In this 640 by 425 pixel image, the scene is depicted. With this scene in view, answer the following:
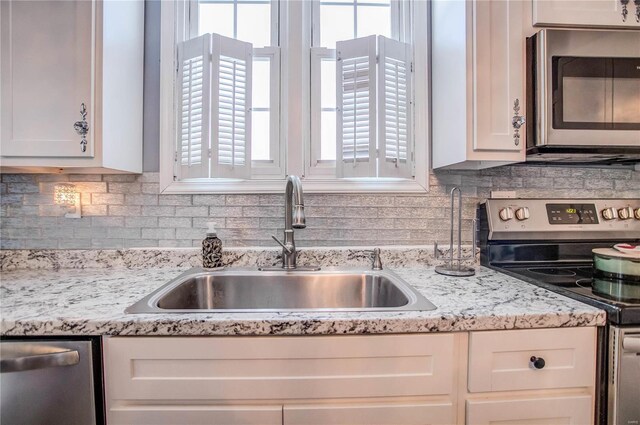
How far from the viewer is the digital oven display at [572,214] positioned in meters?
1.48

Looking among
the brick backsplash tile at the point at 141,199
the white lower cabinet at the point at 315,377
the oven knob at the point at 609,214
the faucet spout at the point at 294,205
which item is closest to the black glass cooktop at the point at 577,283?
the white lower cabinet at the point at 315,377

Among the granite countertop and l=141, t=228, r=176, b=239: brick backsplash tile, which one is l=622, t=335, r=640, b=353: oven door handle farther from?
l=141, t=228, r=176, b=239: brick backsplash tile

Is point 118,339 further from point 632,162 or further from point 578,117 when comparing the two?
point 632,162

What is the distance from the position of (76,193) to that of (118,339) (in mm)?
974

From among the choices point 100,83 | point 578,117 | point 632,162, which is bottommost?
point 632,162

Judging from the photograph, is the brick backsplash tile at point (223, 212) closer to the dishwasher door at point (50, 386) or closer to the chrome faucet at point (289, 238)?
the chrome faucet at point (289, 238)

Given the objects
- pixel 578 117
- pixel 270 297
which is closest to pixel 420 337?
pixel 270 297

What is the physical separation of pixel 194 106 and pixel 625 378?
1.75 metres

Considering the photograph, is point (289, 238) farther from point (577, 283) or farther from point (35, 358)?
point (577, 283)

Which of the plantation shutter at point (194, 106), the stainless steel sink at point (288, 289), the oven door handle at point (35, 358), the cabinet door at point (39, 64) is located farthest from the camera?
the plantation shutter at point (194, 106)

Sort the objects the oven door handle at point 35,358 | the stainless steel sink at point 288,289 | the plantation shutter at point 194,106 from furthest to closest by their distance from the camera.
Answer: the plantation shutter at point 194,106 < the stainless steel sink at point 288,289 < the oven door handle at point 35,358

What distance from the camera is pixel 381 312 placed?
2.93 ft

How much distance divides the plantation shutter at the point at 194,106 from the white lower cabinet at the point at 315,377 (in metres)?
0.84

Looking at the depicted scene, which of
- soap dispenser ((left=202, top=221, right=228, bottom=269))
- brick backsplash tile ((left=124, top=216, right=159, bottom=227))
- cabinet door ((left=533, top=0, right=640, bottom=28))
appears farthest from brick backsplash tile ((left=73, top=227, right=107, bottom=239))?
cabinet door ((left=533, top=0, right=640, bottom=28))
